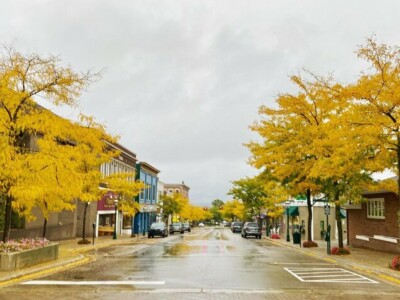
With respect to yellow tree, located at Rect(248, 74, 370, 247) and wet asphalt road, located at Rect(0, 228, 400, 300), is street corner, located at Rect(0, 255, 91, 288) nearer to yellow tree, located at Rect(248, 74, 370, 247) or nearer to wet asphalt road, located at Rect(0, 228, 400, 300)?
wet asphalt road, located at Rect(0, 228, 400, 300)

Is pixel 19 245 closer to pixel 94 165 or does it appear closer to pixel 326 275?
pixel 326 275

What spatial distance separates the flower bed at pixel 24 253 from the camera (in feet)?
50.5

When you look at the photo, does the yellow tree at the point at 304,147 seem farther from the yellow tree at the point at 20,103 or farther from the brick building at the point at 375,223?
the yellow tree at the point at 20,103

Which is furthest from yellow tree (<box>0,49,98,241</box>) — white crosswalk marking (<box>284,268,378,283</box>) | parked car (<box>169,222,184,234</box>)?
parked car (<box>169,222,184,234</box>)

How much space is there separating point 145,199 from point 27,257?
52.8m

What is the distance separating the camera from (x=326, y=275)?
16.2 m

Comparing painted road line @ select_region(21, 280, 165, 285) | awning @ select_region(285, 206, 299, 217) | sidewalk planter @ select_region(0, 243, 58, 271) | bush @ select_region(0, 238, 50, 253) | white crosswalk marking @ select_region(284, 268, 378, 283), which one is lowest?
painted road line @ select_region(21, 280, 165, 285)

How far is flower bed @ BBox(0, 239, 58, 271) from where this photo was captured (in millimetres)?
15391

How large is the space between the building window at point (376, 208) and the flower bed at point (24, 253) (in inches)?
756

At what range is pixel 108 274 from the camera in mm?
15711

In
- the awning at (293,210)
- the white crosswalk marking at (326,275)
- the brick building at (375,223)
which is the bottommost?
the white crosswalk marking at (326,275)

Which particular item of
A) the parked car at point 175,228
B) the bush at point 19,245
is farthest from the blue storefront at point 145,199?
the bush at point 19,245

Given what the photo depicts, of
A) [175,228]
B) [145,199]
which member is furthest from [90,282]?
[145,199]

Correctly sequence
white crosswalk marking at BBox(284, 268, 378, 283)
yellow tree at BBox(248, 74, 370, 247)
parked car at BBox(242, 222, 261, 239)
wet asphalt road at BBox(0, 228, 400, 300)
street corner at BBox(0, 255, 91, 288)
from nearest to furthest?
1. wet asphalt road at BBox(0, 228, 400, 300)
2. street corner at BBox(0, 255, 91, 288)
3. white crosswalk marking at BBox(284, 268, 378, 283)
4. yellow tree at BBox(248, 74, 370, 247)
5. parked car at BBox(242, 222, 261, 239)
